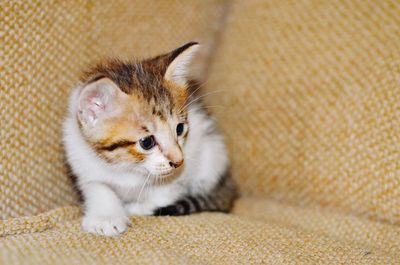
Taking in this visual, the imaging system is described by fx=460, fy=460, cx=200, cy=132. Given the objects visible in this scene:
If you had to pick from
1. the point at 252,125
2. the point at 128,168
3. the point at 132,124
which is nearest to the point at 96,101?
the point at 132,124

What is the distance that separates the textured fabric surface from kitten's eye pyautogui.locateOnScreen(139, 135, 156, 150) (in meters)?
0.23

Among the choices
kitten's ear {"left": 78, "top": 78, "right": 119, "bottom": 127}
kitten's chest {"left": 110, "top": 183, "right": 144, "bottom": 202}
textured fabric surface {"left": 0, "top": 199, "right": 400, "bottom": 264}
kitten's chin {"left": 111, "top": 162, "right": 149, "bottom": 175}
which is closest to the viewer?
textured fabric surface {"left": 0, "top": 199, "right": 400, "bottom": 264}

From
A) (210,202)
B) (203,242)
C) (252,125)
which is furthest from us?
(252,125)

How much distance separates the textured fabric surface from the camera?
3.79 ft

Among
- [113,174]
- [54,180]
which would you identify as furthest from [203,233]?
[54,180]

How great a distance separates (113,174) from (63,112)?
308 millimetres

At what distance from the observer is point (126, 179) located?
1470mm

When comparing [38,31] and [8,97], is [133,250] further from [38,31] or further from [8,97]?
[38,31]

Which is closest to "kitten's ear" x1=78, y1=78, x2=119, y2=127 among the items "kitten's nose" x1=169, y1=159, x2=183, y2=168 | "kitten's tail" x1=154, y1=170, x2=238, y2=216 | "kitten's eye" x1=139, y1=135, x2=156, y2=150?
"kitten's eye" x1=139, y1=135, x2=156, y2=150

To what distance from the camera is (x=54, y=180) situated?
1580 mm

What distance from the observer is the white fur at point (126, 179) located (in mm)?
1354

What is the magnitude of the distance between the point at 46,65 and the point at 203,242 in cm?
77

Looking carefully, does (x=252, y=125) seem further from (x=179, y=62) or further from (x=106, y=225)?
(x=106, y=225)

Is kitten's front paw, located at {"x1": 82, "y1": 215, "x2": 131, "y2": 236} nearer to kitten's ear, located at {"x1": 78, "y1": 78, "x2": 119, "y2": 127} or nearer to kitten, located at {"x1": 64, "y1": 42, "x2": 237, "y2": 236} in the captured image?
kitten, located at {"x1": 64, "y1": 42, "x2": 237, "y2": 236}
